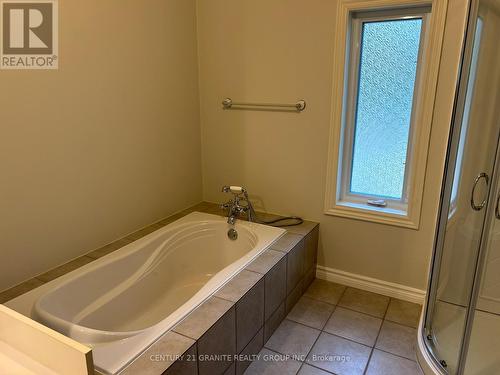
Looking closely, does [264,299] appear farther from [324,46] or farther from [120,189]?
[324,46]

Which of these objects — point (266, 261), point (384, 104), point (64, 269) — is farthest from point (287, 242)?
point (64, 269)

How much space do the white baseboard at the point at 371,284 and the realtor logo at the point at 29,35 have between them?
6.96 feet

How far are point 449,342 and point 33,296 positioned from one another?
198cm

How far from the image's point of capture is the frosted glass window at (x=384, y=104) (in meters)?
2.12

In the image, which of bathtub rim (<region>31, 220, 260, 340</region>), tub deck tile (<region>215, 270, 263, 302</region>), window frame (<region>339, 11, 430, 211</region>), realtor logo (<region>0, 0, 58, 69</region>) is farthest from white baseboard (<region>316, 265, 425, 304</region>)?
realtor logo (<region>0, 0, 58, 69</region>)

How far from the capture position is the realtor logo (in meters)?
1.55

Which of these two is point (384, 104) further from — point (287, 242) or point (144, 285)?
point (144, 285)

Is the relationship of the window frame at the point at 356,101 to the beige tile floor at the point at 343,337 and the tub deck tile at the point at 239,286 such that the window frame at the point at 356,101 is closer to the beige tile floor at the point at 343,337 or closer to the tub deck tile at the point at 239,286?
the beige tile floor at the point at 343,337

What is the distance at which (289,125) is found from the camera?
244 cm

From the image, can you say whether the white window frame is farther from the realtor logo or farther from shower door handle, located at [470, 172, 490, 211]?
the realtor logo

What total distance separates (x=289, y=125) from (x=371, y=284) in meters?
1.23

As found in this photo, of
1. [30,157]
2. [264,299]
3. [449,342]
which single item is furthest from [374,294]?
[30,157]

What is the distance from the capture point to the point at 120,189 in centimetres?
218

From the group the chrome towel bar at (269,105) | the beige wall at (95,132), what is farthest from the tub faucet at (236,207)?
the chrome towel bar at (269,105)
